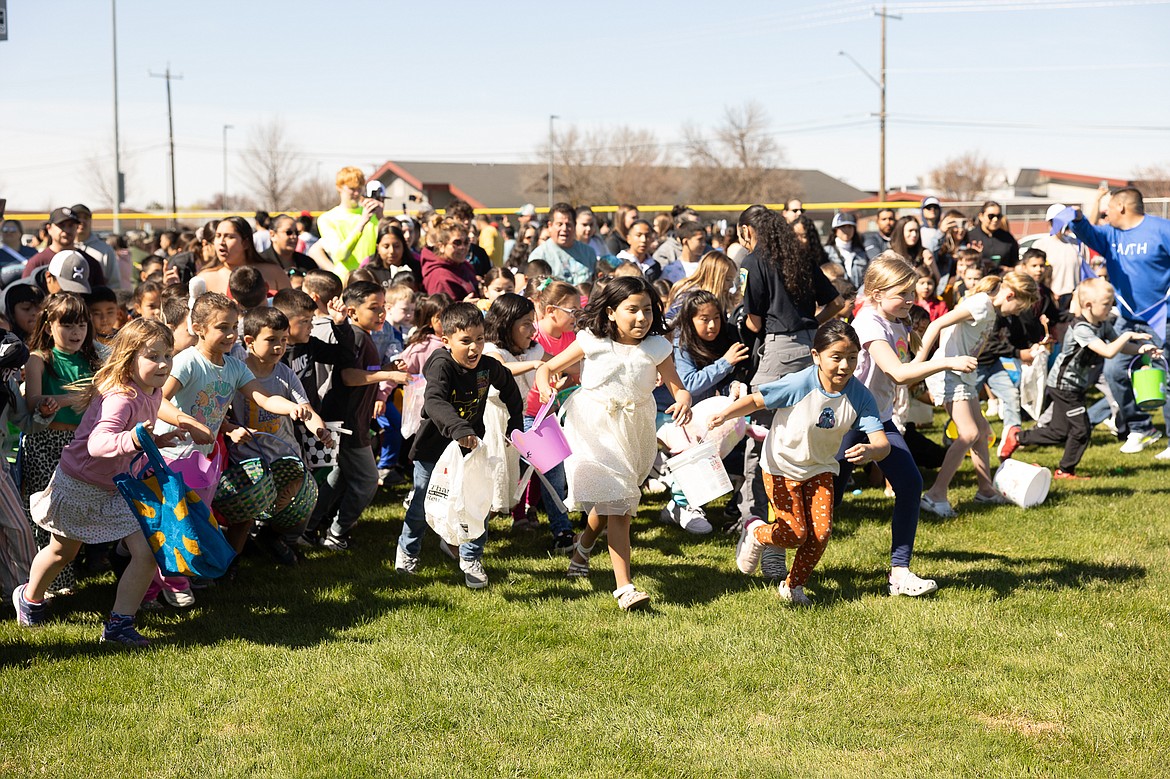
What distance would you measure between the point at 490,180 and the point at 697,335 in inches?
2415

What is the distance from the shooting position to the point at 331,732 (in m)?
4.40

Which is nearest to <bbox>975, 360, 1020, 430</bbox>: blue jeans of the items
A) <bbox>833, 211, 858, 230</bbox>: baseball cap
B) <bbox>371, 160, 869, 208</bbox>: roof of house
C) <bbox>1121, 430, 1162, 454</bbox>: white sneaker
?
<bbox>1121, 430, 1162, 454</bbox>: white sneaker

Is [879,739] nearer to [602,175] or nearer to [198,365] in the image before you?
→ [198,365]

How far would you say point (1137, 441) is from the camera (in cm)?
1020

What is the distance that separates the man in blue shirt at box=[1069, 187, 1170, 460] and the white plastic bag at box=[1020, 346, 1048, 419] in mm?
728

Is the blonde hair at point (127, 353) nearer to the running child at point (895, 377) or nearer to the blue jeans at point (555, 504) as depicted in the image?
the blue jeans at point (555, 504)

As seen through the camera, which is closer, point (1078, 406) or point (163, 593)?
point (163, 593)

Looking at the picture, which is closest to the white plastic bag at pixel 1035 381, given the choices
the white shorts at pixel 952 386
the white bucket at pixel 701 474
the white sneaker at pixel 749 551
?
the white shorts at pixel 952 386

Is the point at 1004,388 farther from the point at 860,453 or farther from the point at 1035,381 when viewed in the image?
the point at 860,453

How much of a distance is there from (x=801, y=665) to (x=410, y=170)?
2407 inches

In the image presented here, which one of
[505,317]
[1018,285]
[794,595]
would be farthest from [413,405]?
[1018,285]

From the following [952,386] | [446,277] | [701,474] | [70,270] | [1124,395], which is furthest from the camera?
[1124,395]

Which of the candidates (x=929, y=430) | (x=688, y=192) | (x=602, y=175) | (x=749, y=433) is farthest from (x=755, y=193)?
(x=749, y=433)

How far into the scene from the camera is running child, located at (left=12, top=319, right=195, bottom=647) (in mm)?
5184
